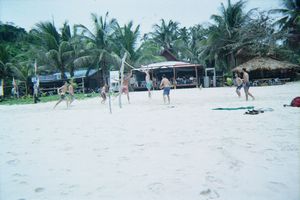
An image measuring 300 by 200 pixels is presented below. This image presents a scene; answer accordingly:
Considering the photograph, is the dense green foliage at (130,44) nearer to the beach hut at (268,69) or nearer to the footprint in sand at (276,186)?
the beach hut at (268,69)

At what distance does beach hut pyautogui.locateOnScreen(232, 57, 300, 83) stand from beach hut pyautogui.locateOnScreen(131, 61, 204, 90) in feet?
14.9

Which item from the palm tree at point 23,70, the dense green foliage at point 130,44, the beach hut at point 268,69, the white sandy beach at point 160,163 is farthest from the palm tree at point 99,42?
the white sandy beach at point 160,163

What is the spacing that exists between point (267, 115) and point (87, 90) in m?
24.7

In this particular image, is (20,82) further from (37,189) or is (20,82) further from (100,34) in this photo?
(37,189)

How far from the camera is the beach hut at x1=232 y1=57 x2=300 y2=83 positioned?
24.5 meters

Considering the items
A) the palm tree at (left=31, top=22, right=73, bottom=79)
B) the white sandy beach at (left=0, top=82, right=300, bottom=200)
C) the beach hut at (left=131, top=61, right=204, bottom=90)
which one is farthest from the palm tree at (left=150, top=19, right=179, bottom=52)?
the white sandy beach at (left=0, top=82, right=300, bottom=200)

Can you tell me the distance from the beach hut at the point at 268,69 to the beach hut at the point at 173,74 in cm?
455

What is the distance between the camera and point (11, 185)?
300cm

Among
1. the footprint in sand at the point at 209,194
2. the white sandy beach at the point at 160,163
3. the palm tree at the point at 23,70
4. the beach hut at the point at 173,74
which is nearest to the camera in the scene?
the footprint in sand at the point at 209,194

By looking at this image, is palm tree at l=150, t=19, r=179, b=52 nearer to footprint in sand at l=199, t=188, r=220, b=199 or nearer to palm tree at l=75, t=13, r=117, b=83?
palm tree at l=75, t=13, r=117, b=83

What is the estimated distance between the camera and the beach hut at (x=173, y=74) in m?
26.3

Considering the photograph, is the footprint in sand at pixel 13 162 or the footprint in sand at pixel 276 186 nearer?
the footprint in sand at pixel 276 186

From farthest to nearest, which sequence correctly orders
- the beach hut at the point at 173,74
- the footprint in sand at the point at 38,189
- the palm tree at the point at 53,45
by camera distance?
the beach hut at the point at 173,74
the palm tree at the point at 53,45
the footprint in sand at the point at 38,189

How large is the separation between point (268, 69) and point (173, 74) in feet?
33.5
